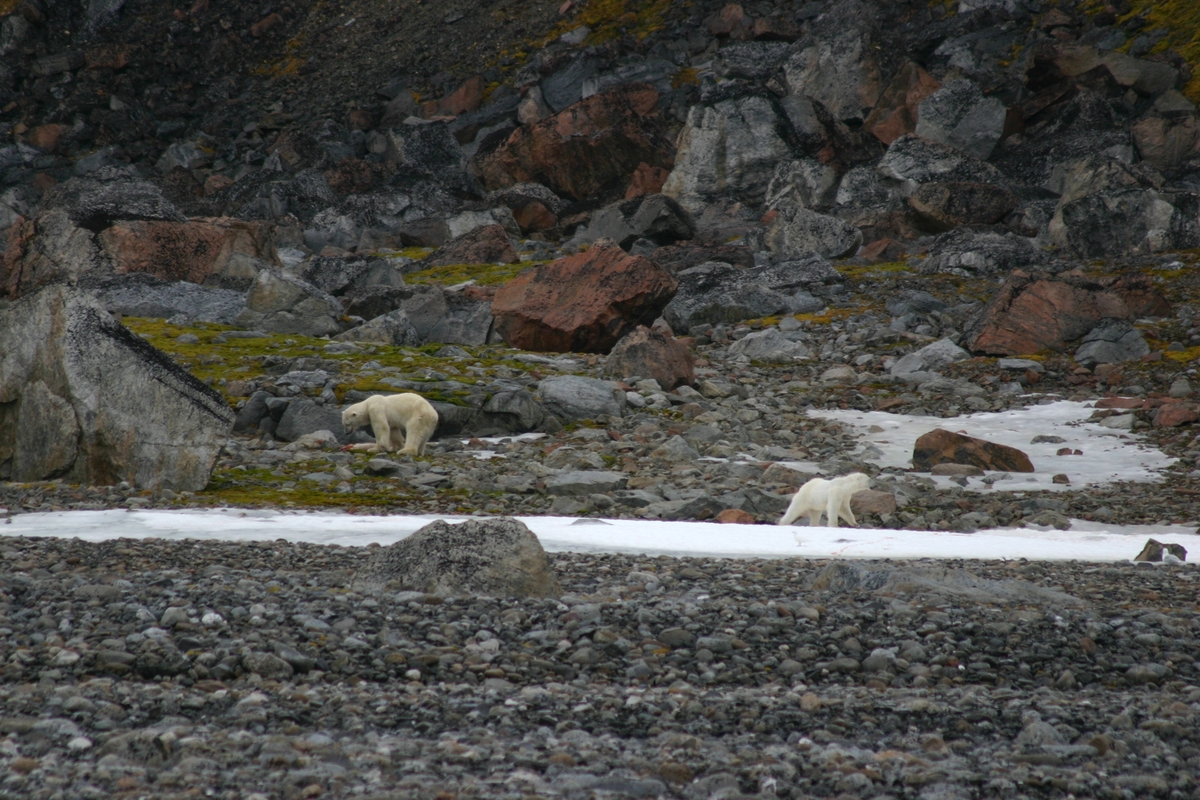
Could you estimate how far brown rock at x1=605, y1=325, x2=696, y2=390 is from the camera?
21141 millimetres

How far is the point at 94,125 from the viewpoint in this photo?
80.9 metres

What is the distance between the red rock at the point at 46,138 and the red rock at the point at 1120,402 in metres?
84.0

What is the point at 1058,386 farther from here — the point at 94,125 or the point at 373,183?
the point at 94,125

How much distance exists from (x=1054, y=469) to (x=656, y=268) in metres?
11.8

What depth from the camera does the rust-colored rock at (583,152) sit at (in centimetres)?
6156

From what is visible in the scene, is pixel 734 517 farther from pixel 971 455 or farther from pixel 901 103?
pixel 901 103

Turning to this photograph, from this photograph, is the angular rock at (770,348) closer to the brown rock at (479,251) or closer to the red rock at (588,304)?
the red rock at (588,304)

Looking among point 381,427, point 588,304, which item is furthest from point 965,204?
point 381,427

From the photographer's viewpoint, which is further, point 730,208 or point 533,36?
point 533,36

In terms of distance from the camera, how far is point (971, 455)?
1622cm

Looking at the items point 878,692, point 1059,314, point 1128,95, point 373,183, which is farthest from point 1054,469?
point 373,183

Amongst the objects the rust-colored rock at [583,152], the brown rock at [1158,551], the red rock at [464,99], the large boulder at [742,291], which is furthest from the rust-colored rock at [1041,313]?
the red rock at [464,99]

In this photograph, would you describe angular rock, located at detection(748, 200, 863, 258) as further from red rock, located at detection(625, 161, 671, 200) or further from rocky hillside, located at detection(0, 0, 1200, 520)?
red rock, located at detection(625, 161, 671, 200)

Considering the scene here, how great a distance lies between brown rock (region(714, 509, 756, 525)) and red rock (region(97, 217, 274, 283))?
99.9 feet
